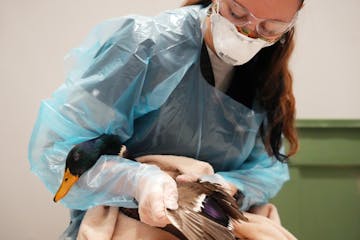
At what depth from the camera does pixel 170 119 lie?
2.26 ft

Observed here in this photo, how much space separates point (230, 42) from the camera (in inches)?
26.0

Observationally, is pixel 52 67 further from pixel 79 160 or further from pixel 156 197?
pixel 156 197

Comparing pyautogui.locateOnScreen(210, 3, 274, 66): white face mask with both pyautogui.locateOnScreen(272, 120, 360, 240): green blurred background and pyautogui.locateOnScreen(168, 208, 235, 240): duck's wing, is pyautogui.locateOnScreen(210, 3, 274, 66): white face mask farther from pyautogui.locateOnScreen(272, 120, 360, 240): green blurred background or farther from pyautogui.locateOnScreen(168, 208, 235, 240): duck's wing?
pyautogui.locateOnScreen(272, 120, 360, 240): green blurred background

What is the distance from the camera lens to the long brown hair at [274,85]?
75 centimetres

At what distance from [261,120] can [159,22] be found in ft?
0.99

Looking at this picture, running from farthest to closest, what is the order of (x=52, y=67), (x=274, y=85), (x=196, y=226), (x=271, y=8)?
(x=52, y=67) → (x=274, y=85) → (x=271, y=8) → (x=196, y=226)

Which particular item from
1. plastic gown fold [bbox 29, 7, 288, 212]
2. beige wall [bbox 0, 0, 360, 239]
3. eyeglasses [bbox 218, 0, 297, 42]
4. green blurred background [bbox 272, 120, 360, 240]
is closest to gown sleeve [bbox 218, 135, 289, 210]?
plastic gown fold [bbox 29, 7, 288, 212]

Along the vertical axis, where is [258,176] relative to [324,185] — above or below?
above

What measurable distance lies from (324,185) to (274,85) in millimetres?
708

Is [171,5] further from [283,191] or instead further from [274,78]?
[283,191]

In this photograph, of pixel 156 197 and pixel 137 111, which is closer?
pixel 156 197

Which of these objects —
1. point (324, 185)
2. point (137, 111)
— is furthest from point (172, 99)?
point (324, 185)

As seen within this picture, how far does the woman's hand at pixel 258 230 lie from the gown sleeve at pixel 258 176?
80 mm

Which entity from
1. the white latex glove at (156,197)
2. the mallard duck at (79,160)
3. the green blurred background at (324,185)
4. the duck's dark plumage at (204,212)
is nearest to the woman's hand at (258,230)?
the duck's dark plumage at (204,212)
